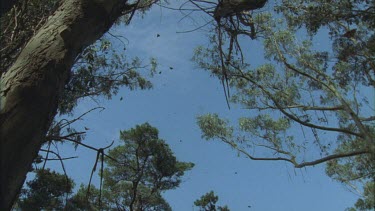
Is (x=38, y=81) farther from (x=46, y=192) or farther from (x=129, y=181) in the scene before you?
(x=129, y=181)

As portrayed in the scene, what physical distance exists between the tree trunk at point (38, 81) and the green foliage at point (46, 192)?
10.9m

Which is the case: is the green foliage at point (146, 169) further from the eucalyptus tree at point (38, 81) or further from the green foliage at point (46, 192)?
the eucalyptus tree at point (38, 81)

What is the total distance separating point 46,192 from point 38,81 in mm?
11649

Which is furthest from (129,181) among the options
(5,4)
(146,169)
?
(5,4)

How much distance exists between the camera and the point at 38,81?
1.13m

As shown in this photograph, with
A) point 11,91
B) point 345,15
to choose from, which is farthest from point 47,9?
point 345,15

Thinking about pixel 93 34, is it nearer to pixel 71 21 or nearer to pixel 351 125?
pixel 71 21

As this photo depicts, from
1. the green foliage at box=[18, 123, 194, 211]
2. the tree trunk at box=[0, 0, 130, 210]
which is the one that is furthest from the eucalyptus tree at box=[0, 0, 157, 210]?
the green foliage at box=[18, 123, 194, 211]

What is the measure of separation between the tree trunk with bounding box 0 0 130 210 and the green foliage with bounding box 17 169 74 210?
428 inches

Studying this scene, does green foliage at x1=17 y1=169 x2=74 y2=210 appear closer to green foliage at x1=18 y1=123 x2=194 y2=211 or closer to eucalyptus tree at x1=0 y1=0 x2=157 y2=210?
green foliage at x1=18 y1=123 x2=194 y2=211

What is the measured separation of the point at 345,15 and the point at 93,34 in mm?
8785

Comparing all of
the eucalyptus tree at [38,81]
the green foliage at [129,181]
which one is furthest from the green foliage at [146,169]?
the eucalyptus tree at [38,81]

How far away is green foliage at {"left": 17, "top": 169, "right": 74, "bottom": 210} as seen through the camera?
11.7 m

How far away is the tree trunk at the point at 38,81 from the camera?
103cm
